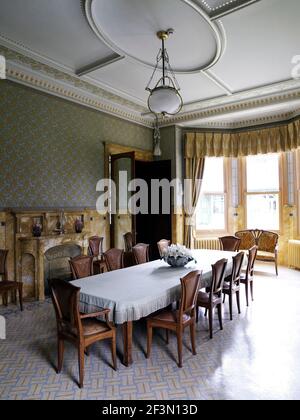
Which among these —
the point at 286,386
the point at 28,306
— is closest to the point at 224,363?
the point at 286,386

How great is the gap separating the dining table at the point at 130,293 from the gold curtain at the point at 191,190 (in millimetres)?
3647

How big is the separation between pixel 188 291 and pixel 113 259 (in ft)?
5.34

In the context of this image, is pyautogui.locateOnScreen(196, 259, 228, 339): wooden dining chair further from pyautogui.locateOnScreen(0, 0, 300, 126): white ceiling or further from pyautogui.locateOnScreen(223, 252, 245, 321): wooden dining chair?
pyautogui.locateOnScreen(0, 0, 300, 126): white ceiling

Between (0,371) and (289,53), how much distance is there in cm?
536

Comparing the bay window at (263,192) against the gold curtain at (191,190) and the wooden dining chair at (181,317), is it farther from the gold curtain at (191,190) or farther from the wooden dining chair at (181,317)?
the wooden dining chair at (181,317)

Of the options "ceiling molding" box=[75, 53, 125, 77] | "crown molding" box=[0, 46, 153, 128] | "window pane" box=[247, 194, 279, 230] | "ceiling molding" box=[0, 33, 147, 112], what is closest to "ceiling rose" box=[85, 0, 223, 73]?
"ceiling molding" box=[75, 53, 125, 77]

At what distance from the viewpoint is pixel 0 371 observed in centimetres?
268

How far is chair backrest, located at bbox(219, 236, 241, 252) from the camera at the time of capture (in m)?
5.63

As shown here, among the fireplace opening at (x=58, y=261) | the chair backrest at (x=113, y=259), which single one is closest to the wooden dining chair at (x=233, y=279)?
the chair backrest at (x=113, y=259)

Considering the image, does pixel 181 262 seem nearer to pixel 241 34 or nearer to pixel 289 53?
pixel 241 34

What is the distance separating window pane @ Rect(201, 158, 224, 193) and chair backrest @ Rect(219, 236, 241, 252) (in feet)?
7.82

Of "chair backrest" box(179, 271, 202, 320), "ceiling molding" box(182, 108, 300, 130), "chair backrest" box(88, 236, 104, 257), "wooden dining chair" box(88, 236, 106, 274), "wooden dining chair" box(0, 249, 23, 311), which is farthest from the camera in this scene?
"ceiling molding" box(182, 108, 300, 130)

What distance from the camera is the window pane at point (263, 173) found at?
742 centimetres

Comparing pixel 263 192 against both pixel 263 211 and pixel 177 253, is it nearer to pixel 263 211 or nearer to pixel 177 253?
pixel 263 211
